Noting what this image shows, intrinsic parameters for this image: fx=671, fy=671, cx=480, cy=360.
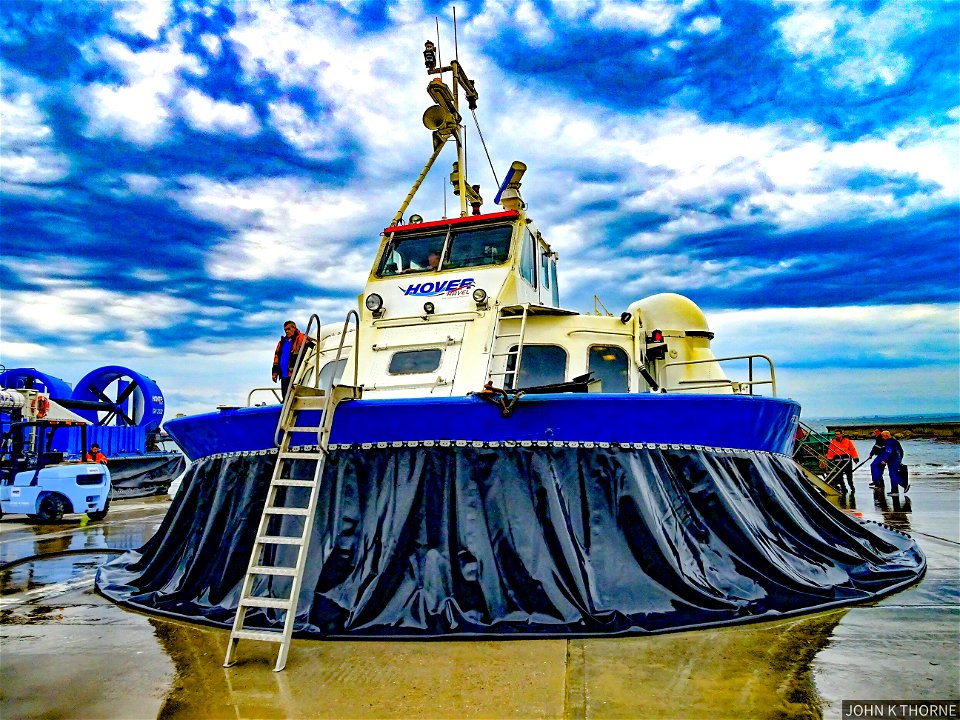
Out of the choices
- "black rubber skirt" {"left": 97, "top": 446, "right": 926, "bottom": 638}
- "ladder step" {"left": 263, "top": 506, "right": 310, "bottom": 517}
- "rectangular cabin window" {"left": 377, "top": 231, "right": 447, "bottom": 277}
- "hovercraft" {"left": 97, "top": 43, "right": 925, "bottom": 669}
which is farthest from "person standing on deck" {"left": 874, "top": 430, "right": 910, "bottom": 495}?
"ladder step" {"left": 263, "top": 506, "right": 310, "bottom": 517}

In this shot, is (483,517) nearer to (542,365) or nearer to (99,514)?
(542,365)

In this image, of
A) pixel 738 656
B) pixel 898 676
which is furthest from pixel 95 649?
pixel 898 676

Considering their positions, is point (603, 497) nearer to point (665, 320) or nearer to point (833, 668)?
point (833, 668)

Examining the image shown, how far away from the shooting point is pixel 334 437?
14.0ft

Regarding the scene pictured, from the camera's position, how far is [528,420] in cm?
412

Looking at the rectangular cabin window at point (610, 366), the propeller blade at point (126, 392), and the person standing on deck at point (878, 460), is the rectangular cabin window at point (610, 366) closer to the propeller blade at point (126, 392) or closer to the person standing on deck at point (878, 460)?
the person standing on deck at point (878, 460)

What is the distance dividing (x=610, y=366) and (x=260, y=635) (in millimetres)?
3484

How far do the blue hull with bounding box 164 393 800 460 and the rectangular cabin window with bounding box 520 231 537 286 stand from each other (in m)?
2.16

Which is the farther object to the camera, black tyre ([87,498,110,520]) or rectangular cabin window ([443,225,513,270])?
black tyre ([87,498,110,520])

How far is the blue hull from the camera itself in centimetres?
412

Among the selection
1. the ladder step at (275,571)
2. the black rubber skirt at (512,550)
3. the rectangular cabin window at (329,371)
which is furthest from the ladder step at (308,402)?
the rectangular cabin window at (329,371)

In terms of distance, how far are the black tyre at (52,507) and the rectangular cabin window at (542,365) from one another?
26.2 feet

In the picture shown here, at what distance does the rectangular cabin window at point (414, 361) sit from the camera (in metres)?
5.16

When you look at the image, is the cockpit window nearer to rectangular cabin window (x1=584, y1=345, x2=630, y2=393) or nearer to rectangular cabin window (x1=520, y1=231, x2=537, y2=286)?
rectangular cabin window (x1=520, y1=231, x2=537, y2=286)
